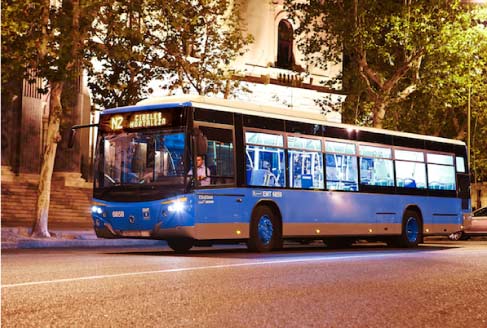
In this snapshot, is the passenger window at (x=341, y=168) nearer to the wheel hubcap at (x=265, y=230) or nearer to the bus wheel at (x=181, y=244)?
the wheel hubcap at (x=265, y=230)

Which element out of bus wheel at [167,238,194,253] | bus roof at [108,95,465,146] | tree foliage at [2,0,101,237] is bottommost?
bus wheel at [167,238,194,253]

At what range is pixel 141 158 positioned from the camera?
18.1 metres

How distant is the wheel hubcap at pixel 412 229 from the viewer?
24.4m

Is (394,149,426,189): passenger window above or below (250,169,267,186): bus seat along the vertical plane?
above

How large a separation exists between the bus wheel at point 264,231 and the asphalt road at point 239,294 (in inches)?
158

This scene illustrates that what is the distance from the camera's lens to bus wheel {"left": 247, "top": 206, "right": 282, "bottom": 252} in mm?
19172

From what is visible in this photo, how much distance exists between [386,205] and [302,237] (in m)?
3.58

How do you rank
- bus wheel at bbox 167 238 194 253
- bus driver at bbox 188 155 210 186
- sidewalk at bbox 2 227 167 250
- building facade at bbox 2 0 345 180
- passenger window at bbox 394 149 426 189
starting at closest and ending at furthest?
bus driver at bbox 188 155 210 186 < bus wheel at bbox 167 238 194 253 < sidewalk at bbox 2 227 167 250 < passenger window at bbox 394 149 426 189 < building facade at bbox 2 0 345 180

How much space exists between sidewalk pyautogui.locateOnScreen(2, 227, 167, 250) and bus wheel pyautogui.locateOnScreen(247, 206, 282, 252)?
22.3ft

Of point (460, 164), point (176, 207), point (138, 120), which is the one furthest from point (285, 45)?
point (176, 207)

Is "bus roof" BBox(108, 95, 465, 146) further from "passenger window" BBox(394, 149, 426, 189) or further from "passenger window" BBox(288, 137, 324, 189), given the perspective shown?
"passenger window" BBox(394, 149, 426, 189)

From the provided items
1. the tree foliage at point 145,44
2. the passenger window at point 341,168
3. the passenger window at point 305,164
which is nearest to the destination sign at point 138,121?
the passenger window at point 305,164

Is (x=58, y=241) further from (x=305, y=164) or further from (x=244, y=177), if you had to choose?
(x=244, y=177)

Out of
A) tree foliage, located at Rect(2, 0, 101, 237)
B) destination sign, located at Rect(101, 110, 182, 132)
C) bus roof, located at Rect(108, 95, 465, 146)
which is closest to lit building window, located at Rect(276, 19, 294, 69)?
tree foliage, located at Rect(2, 0, 101, 237)
